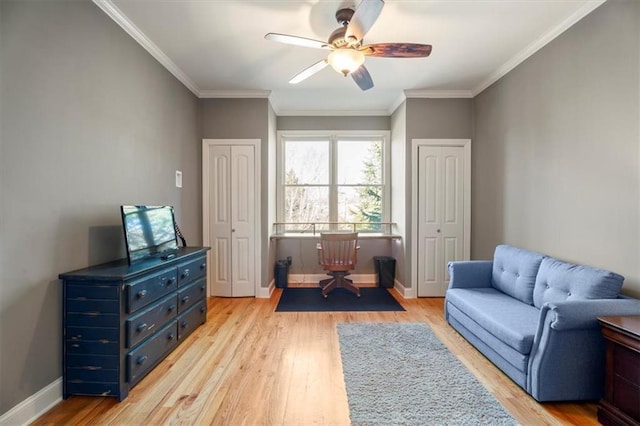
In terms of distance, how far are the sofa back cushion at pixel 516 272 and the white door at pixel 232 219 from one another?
9.63ft

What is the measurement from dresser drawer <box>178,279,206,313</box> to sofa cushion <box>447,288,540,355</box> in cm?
257

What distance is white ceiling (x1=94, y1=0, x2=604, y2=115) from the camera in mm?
2273

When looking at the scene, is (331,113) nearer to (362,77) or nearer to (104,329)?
(362,77)

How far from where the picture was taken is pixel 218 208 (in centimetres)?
402

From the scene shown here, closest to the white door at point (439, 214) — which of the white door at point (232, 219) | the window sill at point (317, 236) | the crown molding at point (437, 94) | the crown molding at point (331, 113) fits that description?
the window sill at point (317, 236)

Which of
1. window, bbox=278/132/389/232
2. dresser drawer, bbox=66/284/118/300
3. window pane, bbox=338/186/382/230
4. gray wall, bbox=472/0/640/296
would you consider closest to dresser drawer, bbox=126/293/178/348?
dresser drawer, bbox=66/284/118/300

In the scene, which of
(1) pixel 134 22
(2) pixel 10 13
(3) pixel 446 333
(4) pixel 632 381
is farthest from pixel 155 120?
(4) pixel 632 381

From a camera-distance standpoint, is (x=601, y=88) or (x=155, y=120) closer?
(x=601, y=88)

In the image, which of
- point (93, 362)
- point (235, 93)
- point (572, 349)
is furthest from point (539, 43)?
point (93, 362)

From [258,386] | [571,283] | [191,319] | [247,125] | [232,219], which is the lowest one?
[258,386]

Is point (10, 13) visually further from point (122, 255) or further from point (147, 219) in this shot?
point (122, 255)

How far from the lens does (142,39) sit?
2672 mm

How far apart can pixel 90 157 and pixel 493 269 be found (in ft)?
12.3

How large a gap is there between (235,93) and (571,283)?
4.13 meters
